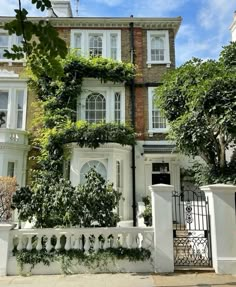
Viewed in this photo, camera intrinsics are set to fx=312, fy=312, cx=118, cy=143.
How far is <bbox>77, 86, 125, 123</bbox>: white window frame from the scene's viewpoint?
15.9m

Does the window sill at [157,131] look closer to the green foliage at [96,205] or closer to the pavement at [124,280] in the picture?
the green foliage at [96,205]

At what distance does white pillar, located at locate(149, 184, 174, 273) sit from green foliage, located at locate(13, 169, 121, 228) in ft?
4.17

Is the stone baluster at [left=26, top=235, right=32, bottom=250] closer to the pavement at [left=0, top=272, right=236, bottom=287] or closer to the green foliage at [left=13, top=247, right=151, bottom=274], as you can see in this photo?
the green foliage at [left=13, top=247, right=151, bottom=274]

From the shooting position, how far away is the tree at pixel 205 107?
33.7ft

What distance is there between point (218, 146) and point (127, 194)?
5090 mm

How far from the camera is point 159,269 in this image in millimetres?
7527

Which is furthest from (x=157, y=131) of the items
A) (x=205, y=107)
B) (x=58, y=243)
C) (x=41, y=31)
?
(x=41, y=31)

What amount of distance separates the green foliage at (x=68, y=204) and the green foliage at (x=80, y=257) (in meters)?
0.83

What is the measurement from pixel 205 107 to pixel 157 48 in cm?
755

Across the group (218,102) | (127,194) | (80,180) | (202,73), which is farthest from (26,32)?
(127,194)

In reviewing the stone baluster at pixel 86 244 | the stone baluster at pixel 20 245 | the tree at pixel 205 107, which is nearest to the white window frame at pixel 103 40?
the tree at pixel 205 107

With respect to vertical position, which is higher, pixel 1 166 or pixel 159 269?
pixel 1 166

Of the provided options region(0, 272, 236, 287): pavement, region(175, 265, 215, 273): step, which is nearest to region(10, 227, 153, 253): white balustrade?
region(0, 272, 236, 287): pavement

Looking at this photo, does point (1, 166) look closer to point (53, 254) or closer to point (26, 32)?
point (53, 254)
